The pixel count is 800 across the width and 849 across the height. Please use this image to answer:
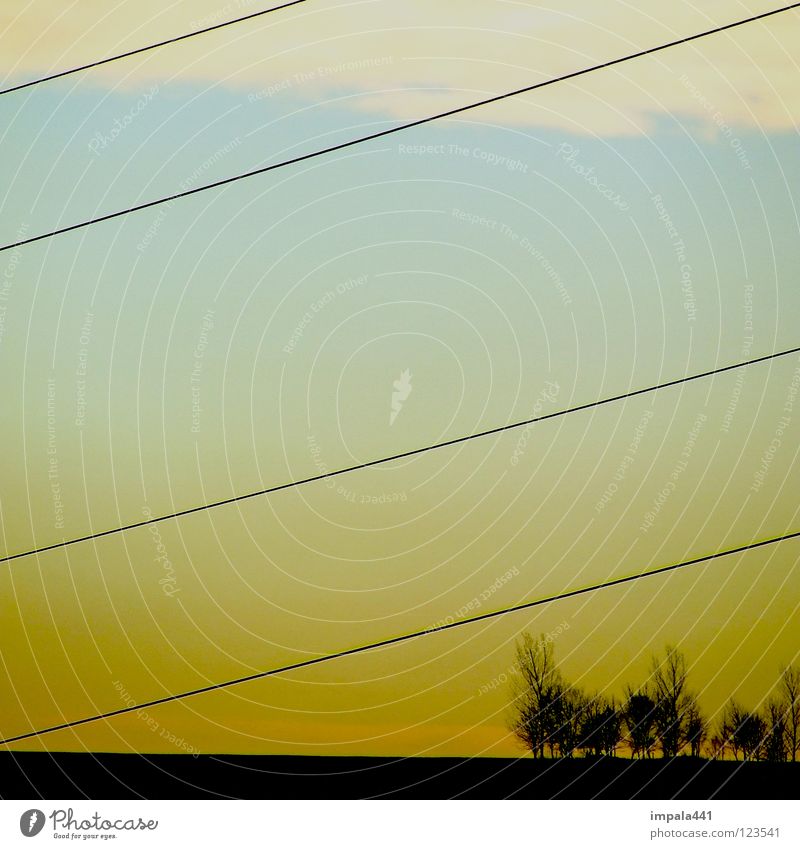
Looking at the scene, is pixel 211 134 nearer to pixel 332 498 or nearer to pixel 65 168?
pixel 65 168

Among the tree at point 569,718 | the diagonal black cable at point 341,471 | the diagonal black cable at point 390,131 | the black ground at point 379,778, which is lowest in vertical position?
the black ground at point 379,778

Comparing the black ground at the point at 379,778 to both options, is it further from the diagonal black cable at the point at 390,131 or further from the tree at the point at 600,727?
the diagonal black cable at the point at 390,131

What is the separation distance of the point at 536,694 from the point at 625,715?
22 centimetres

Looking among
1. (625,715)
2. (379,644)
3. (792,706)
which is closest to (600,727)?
(625,715)

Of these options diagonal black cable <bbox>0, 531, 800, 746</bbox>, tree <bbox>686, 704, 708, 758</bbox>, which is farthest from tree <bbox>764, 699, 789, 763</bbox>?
diagonal black cable <bbox>0, 531, 800, 746</bbox>

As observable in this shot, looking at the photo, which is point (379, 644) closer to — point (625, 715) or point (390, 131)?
point (625, 715)

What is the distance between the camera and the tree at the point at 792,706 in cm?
295

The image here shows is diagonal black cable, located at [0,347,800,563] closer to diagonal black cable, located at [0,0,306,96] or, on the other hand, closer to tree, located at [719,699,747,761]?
tree, located at [719,699,747,761]

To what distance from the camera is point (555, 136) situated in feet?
10.0

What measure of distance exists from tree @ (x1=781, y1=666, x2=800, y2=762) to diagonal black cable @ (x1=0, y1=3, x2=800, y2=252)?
1496 millimetres

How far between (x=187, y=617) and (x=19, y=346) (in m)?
0.78

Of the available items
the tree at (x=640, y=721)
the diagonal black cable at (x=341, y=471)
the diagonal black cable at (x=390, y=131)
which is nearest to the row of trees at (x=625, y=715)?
the tree at (x=640, y=721)

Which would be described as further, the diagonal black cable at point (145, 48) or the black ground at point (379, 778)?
the diagonal black cable at point (145, 48)

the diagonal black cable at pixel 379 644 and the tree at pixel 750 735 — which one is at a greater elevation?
the diagonal black cable at pixel 379 644
